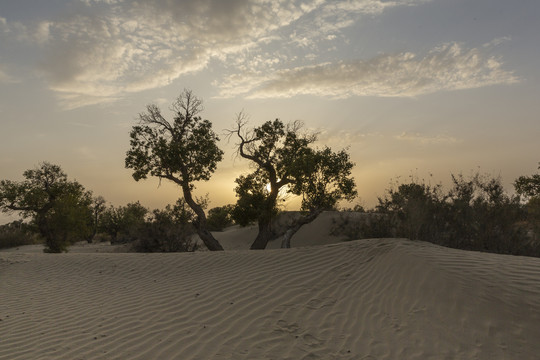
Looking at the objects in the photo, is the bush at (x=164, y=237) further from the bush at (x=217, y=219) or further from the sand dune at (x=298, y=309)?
the bush at (x=217, y=219)

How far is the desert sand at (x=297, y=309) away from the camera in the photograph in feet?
16.8

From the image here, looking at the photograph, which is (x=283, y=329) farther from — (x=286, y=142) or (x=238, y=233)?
(x=238, y=233)

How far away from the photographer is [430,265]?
295 inches

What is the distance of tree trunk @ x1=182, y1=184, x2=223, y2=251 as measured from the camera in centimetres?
1742

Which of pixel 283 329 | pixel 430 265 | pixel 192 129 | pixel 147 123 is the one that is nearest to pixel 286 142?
pixel 192 129

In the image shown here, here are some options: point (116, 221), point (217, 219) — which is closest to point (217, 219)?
point (217, 219)

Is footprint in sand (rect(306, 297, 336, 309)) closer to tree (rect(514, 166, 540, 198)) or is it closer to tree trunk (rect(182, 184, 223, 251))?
tree trunk (rect(182, 184, 223, 251))

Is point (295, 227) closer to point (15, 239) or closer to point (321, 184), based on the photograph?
point (321, 184)

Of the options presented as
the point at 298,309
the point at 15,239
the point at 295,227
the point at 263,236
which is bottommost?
the point at 15,239

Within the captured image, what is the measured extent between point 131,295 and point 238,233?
Answer: 1753 centimetres

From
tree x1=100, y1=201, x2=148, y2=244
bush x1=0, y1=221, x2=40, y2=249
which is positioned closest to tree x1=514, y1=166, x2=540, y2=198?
tree x1=100, y1=201, x2=148, y2=244

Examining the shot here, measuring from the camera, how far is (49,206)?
21922 millimetres

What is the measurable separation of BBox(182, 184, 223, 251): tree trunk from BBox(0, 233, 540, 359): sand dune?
24.7 ft

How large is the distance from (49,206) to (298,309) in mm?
20820
